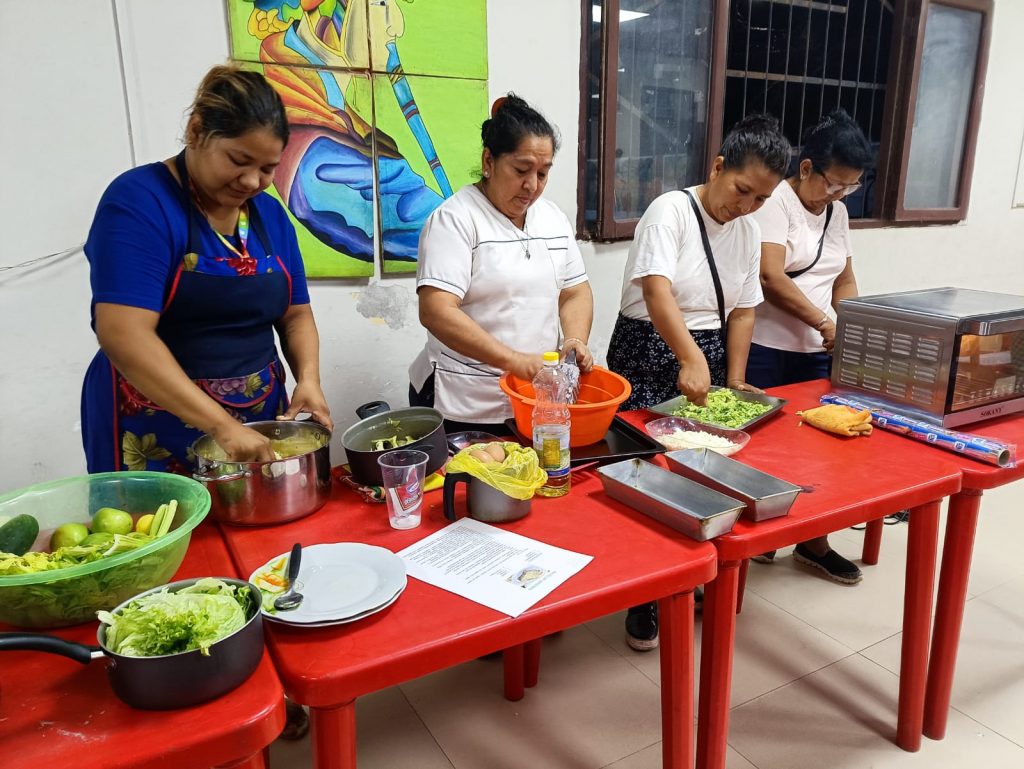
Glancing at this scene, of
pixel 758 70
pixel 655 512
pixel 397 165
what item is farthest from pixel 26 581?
pixel 758 70

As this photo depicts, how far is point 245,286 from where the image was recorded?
151 centimetres

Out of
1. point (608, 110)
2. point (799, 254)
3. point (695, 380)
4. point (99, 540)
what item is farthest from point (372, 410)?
point (608, 110)

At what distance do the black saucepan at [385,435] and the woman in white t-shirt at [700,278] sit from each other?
2.66 ft

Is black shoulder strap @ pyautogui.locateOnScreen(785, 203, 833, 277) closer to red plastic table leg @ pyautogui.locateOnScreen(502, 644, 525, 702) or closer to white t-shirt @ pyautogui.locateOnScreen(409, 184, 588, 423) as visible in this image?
white t-shirt @ pyautogui.locateOnScreen(409, 184, 588, 423)

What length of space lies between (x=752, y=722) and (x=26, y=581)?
179 cm

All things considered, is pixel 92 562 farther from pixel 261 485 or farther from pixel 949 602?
pixel 949 602

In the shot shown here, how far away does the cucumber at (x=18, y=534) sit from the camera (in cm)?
105

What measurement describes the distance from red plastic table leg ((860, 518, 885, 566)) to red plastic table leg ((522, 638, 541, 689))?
1.46 metres

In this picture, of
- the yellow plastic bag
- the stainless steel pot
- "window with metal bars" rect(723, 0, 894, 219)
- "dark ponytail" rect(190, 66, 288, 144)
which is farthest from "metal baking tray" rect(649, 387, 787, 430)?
"window with metal bars" rect(723, 0, 894, 219)

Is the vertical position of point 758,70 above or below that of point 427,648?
above

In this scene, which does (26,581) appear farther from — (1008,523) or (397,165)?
(1008,523)

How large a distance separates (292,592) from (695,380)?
Result: 1290mm

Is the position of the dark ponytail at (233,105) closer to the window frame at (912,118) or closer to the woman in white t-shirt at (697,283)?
the woman in white t-shirt at (697,283)

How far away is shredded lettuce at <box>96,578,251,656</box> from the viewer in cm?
84
